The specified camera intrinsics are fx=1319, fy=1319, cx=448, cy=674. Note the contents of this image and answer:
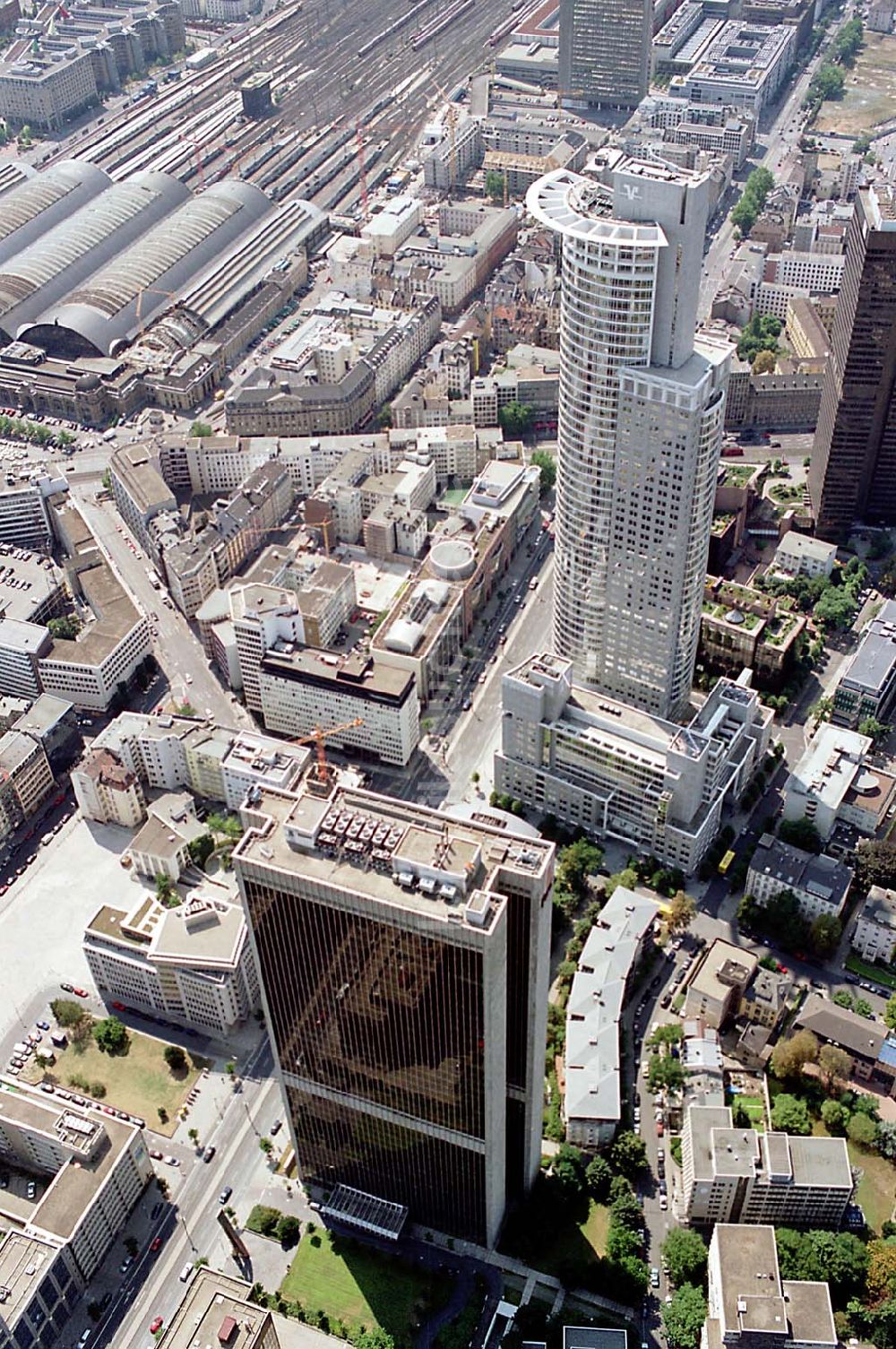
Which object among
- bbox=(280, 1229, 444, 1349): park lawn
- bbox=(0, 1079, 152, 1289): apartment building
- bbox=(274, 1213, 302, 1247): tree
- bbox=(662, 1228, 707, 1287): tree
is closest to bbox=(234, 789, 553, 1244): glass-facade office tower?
bbox=(280, 1229, 444, 1349): park lawn

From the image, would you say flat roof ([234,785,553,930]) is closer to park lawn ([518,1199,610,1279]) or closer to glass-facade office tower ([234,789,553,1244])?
glass-facade office tower ([234,789,553,1244])

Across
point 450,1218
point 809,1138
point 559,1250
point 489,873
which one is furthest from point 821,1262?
point 489,873

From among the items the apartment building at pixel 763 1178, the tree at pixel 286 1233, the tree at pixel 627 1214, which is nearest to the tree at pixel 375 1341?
the tree at pixel 286 1233

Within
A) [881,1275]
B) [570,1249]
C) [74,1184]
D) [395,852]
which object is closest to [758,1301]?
[881,1275]

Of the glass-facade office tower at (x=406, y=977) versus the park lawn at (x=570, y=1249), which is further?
the park lawn at (x=570, y=1249)

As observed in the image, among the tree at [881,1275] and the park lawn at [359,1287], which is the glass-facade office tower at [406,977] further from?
the tree at [881,1275]

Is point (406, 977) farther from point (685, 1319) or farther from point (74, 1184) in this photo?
point (74, 1184)
